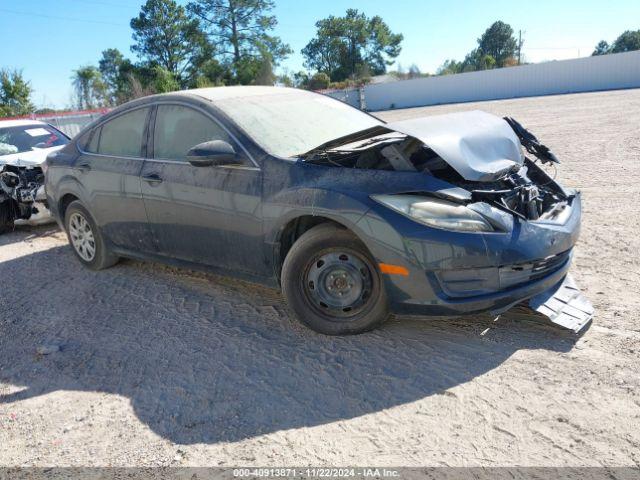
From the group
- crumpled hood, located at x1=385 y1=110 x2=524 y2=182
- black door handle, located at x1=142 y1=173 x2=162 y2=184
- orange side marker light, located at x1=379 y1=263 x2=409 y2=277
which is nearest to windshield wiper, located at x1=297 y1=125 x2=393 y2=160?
crumpled hood, located at x1=385 y1=110 x2=524 y2=182

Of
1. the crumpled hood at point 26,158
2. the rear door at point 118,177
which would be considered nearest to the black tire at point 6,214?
the crumpled hood at point 26,158

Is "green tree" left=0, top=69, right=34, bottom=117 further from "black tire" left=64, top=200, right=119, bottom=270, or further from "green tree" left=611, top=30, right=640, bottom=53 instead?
"green tree" left=611, top=30, right=640, bottom=53

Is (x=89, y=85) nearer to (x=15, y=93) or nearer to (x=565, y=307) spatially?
(x=15, y=93)

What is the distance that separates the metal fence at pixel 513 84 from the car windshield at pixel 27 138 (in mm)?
27770

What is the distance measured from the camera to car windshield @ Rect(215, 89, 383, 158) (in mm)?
4074

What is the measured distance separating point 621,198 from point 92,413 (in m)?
6.07

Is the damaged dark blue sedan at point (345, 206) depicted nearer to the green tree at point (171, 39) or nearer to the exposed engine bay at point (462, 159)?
Result: the exposed engine bay at point (462, 159)

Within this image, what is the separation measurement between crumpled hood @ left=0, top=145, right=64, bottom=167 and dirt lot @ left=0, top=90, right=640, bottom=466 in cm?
352

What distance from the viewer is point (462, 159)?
11.3 feet

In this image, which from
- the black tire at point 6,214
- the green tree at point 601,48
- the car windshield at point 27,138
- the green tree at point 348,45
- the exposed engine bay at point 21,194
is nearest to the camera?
the exposed engine bay at point 21,194

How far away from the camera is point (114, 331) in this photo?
165 inches

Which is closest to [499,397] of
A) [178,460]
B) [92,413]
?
[178,460]

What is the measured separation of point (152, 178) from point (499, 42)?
87.6m

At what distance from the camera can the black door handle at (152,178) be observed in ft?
14.7
